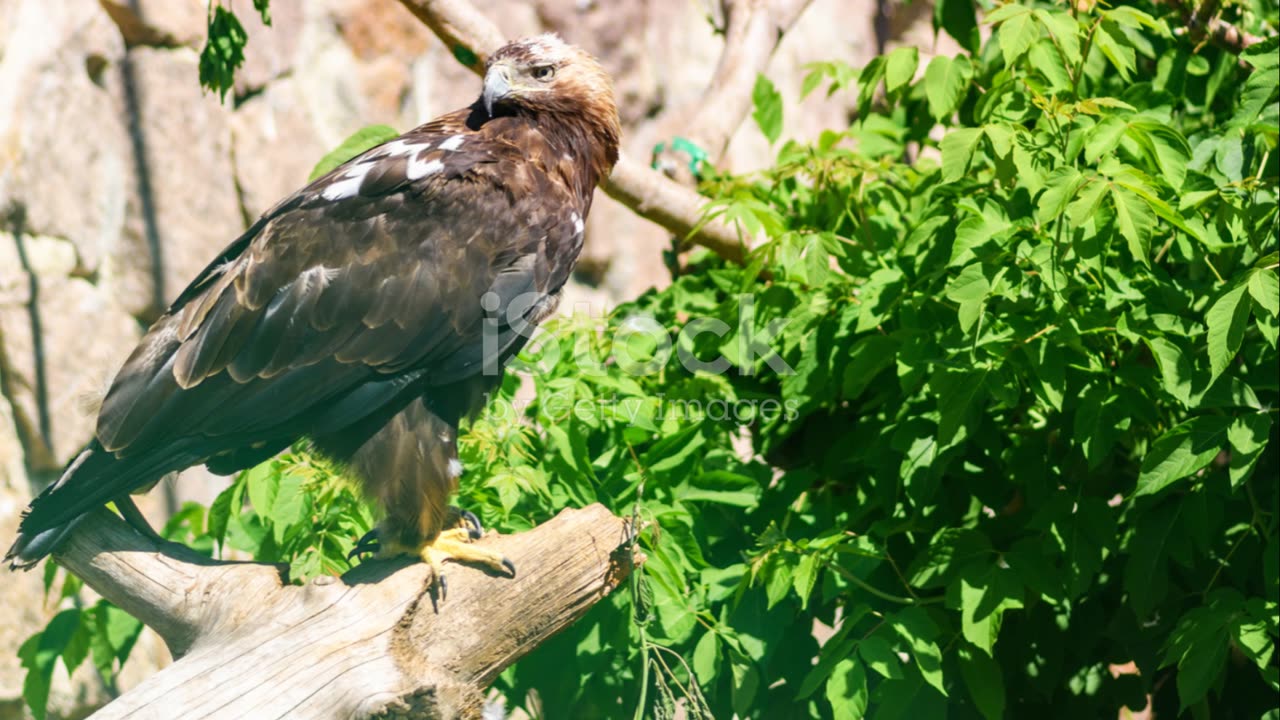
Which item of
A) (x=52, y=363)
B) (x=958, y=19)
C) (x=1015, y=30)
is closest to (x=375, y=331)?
(x=1015, y=30)

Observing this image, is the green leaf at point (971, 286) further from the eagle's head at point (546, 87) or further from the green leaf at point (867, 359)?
the eagle's head at point (546, 87)

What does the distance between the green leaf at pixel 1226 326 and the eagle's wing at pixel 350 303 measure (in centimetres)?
130

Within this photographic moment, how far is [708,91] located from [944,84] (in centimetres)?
130

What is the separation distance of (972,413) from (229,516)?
67.5 inches

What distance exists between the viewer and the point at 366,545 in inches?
107

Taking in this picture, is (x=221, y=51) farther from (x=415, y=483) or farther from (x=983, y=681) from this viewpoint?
(x=983, y=681)

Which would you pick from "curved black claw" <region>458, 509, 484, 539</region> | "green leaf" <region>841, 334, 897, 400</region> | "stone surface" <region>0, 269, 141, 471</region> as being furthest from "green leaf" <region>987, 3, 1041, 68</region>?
"stone surface" <region>0, 269, 141, 471</region>

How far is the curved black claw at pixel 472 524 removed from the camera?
252 centimetres

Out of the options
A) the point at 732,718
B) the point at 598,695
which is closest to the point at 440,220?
the point at 598,695

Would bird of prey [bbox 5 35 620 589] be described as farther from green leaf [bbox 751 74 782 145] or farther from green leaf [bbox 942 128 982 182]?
green leaf [bbox 751 74 782 145]

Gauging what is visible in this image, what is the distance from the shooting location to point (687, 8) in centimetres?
560

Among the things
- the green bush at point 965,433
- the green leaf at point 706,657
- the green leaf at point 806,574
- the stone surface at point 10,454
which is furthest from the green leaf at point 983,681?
the stone surface at point 10,454

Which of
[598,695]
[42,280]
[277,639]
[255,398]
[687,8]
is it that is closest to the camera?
[277,639]

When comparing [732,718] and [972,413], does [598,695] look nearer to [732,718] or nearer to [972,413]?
[732,718]
